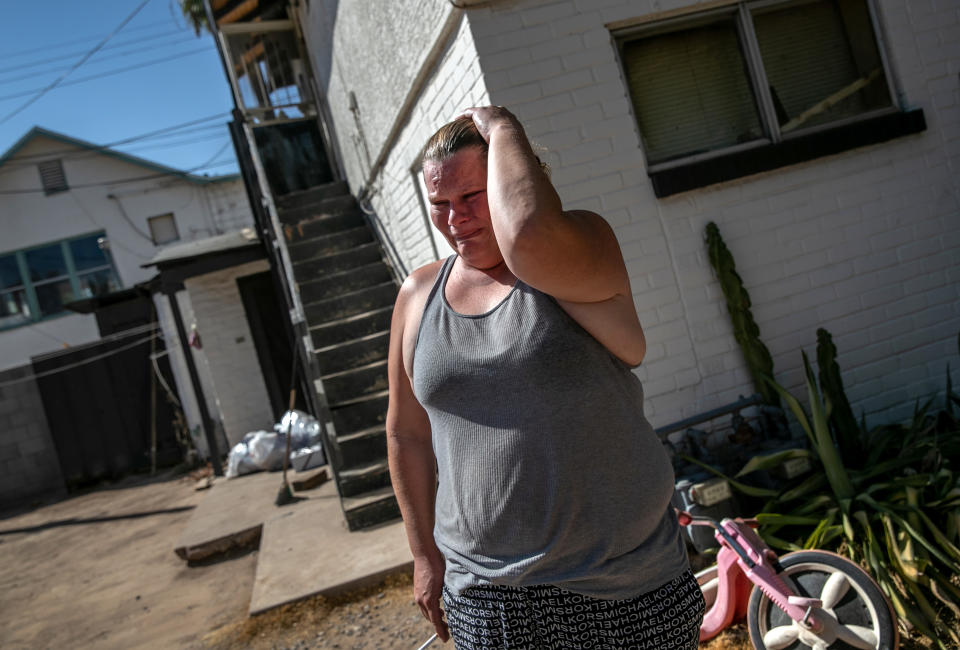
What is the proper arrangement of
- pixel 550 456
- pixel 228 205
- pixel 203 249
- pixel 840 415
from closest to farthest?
1. pixel 550 456
2. pixel 840 415
3. pixel 203 249
4. pixel 228 205

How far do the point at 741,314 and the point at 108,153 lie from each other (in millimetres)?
16079

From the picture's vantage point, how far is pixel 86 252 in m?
15.3

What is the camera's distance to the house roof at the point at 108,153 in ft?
49.9

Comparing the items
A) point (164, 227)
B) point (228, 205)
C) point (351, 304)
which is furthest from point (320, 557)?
point (164, 227)

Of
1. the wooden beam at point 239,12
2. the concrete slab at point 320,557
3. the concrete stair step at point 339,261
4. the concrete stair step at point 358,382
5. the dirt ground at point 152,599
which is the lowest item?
the dirt ground at point 152,599

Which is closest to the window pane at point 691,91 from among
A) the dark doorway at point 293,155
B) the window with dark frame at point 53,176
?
the dark doorway at point 293,155

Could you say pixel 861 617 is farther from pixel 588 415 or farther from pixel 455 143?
pixel 455 143

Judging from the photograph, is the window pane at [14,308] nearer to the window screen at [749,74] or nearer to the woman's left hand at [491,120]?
the window screen at [749,74]

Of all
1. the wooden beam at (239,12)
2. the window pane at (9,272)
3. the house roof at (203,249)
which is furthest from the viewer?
the window pane at (9,272)

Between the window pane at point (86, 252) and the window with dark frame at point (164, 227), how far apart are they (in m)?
1.22

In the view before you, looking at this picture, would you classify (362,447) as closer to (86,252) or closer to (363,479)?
(363,479)

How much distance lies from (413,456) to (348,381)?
429 centimetres

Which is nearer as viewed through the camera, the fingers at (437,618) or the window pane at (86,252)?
the fingers at (437,618)

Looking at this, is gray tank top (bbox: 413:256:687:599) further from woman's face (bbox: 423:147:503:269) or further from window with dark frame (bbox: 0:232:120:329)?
window with dark frame (bbox: 0:232:120:329)
